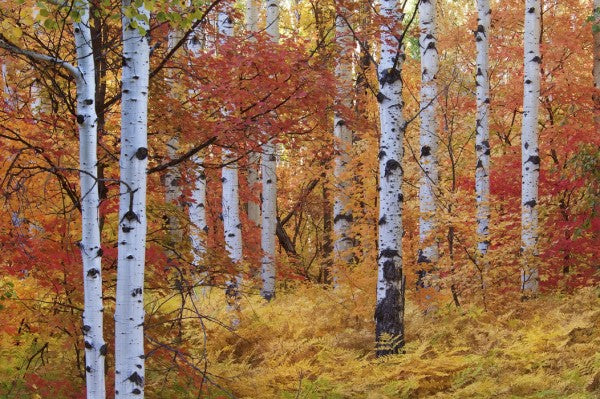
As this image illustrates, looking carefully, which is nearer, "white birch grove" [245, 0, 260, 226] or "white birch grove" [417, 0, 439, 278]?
"white birch grove" [417, 0, 439, 278]

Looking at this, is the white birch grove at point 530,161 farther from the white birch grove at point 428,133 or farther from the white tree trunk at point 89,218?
the white tree trunk at point 89,218

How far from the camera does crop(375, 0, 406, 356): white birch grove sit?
7.35 metres

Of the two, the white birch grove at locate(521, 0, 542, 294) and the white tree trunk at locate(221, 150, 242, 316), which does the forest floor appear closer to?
the white birch grove at locate(521, 0, 542, 294)

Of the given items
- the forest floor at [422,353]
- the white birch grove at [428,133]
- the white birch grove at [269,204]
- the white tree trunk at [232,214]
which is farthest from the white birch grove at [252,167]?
the forest floor at [422,353]

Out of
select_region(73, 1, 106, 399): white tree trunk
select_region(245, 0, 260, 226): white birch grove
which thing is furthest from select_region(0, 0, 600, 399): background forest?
select_region(245, 0, 260, 226): white birch grove

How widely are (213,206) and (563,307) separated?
8571 millimetres

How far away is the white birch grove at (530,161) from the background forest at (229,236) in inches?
1.3

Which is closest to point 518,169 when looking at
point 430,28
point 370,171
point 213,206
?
point 370,171

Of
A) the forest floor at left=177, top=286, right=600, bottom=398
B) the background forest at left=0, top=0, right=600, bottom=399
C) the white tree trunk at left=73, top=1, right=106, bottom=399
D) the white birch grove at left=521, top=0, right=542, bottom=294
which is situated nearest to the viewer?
the white tree trunk at left=73, top=1, right=106, bottom=399

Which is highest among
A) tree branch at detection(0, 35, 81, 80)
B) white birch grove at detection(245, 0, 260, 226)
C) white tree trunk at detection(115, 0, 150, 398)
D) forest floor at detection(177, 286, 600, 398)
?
white birch grove at detection(245, 0, 260, 226)

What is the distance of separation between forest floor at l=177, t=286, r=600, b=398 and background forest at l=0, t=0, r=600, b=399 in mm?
33

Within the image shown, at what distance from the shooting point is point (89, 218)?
4.42 m

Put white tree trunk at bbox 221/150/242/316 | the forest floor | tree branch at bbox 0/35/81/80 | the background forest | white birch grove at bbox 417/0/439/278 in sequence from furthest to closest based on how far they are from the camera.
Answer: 1. white tree trunk at bbox 221/150/242/316
2. white birch grove at bbox 417/0/439/278
3. the forest floor
4. the background forest
5. tree branch at bbox 0/35/81/80

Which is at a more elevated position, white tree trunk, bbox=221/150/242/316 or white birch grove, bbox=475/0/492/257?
white birch grove, bbox=475/0/492/257
